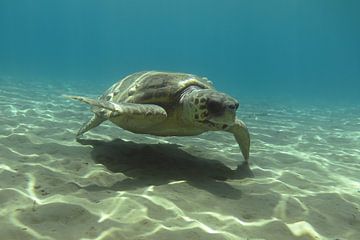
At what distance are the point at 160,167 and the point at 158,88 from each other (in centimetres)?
152

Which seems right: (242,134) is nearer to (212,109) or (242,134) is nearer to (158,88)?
(212,109)

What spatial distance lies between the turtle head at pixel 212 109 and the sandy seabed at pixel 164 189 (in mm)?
928

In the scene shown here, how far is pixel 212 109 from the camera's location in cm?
561

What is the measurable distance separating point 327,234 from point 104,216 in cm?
255

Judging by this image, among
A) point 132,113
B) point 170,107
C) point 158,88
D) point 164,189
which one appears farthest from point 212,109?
point 164,189

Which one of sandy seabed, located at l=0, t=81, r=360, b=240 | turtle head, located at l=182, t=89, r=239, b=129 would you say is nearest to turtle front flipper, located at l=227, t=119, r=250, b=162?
sandy seabed, located at l=0, t=81, r=360, b=240

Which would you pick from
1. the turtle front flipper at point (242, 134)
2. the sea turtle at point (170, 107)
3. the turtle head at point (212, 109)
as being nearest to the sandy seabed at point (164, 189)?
the turtle front flipper at point (242, 134)

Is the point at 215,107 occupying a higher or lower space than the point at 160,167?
higher

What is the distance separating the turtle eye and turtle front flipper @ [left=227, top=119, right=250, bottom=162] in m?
1.09

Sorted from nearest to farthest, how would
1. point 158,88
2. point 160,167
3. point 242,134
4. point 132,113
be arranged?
point 132,113 < point 160,167 < point 158,88 < point 242,134

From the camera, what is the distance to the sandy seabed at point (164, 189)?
3.72 meters

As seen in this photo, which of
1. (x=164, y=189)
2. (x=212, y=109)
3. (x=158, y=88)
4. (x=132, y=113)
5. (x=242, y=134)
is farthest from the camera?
(x=242, y=134)

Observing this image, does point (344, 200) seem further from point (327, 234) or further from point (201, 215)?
point (201, 215)

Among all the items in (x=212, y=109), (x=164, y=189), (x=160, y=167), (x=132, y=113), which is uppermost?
(x=212, y=109)
